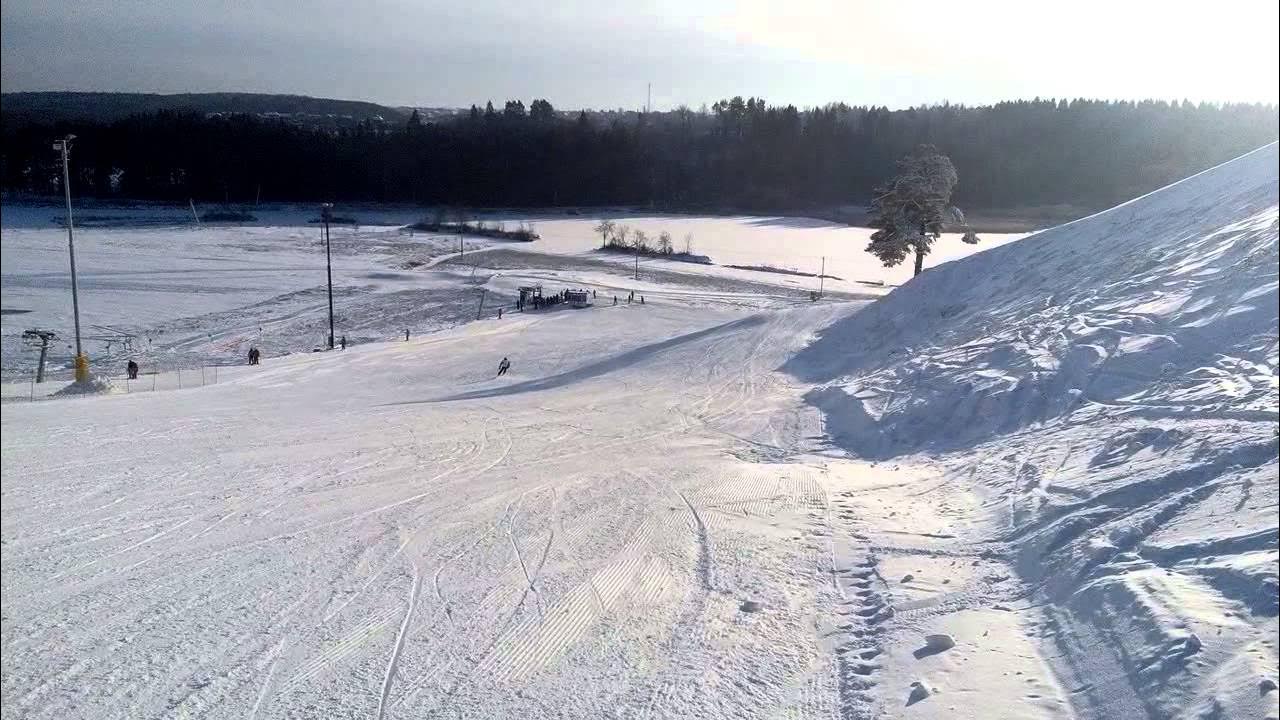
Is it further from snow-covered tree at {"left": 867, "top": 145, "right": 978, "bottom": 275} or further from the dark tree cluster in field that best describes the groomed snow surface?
snow-covered tree at {"left": 867, "top": 145, "right": 978, "bottom": 275}

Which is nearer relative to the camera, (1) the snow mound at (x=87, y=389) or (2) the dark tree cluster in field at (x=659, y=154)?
(1) the snow mound at (x=87, y=389)

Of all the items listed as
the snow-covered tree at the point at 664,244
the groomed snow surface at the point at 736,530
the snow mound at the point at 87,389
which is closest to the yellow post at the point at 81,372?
the snow mound at the point at 87,389

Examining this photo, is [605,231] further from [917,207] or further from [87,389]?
[87,389]

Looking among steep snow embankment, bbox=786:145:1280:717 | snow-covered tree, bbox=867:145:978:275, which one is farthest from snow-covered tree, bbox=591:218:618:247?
steep snow embankment, bbox=786:145:1280:717

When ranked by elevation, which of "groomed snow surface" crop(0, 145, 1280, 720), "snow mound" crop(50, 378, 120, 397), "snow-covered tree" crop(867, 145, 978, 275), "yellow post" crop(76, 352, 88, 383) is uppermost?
"snow-covered tree" crop(867, 145, 978, 275)

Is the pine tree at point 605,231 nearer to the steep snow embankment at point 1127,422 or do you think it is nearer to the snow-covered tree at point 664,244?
the snow-covered tree at point 664,244

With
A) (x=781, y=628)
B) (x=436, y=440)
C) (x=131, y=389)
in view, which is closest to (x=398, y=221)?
(x=131, y=389)

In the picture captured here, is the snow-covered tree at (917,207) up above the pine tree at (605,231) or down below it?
above
